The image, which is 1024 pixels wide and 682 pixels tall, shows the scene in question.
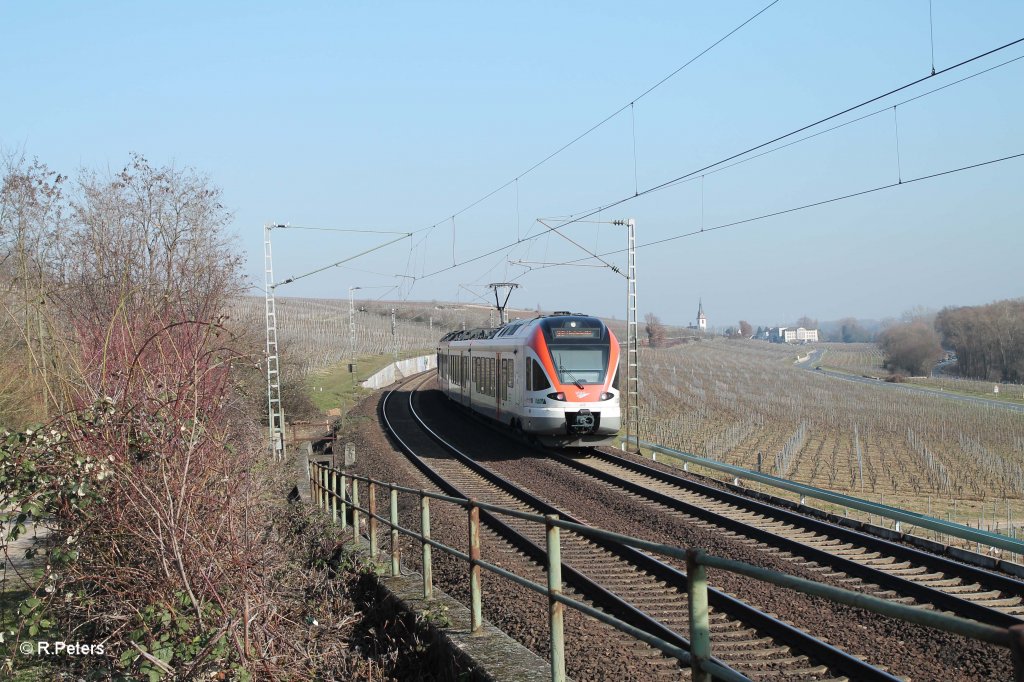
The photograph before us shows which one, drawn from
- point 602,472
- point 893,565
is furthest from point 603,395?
point 893,565

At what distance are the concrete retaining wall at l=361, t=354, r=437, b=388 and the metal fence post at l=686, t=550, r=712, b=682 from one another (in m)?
52.4

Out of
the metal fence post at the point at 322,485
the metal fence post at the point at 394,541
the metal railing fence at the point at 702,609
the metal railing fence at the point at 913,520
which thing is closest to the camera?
the metal railing fence at the point at 702,609

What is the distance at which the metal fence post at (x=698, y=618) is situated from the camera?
330 cm

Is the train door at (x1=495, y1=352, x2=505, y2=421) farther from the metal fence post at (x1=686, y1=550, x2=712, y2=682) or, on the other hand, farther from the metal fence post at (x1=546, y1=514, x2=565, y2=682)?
the metal fence post at (x1=686, y1=550, x2=712, y2=682)

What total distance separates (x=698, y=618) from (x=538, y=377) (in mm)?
17780

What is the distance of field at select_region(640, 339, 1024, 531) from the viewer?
80.5 feet

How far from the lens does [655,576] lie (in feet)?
33.9

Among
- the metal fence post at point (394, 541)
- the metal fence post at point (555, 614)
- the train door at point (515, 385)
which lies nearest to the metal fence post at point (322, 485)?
the metal fence post at point (394, 541)

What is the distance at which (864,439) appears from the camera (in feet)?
118

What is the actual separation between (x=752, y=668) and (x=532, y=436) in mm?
16498

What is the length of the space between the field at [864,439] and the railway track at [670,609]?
1106 centimetres

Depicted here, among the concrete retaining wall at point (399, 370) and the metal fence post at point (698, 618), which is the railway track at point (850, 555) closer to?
the metal fence post at point (698, 618)

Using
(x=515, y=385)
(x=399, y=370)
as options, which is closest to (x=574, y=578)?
(x=515, y=385)

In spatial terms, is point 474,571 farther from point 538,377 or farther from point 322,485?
point 538,377
